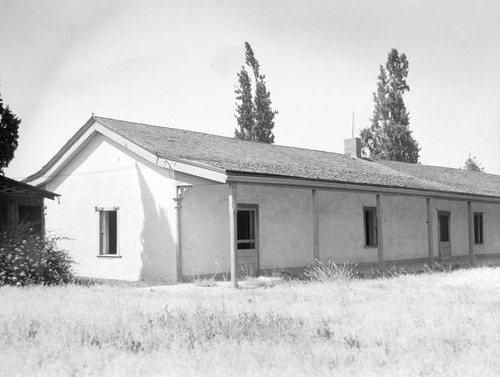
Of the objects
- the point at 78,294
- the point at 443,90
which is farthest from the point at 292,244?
the point at 443,90

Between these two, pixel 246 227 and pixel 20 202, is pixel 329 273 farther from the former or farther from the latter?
pixel 20 202

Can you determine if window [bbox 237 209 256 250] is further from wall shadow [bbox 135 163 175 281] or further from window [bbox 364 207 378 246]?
window [bbox 364 207 378 246]

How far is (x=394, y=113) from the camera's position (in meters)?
40.8

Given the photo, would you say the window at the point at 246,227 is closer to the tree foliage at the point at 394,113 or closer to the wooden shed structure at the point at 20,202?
the wooden shed structure at the point at 20,202

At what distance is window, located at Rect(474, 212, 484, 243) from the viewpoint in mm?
28891

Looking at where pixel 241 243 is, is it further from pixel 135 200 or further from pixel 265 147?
pixel 265 147

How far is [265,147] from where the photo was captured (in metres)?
24.6

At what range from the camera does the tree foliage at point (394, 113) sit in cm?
4084

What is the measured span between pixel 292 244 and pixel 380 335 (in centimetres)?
1134

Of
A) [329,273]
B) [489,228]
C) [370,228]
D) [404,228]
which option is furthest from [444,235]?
[329,273]

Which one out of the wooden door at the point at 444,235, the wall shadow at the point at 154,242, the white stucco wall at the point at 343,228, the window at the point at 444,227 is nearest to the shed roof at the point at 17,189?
the wall shadow at the point at 154,242

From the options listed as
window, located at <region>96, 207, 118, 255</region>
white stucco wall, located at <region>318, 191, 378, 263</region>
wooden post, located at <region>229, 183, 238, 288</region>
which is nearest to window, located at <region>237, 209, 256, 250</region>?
white stucco wall, located at <region>318, 191, 378, 263</region>

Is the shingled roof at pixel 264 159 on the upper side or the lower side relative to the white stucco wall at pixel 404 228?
upper

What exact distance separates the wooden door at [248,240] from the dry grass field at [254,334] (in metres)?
4.67
